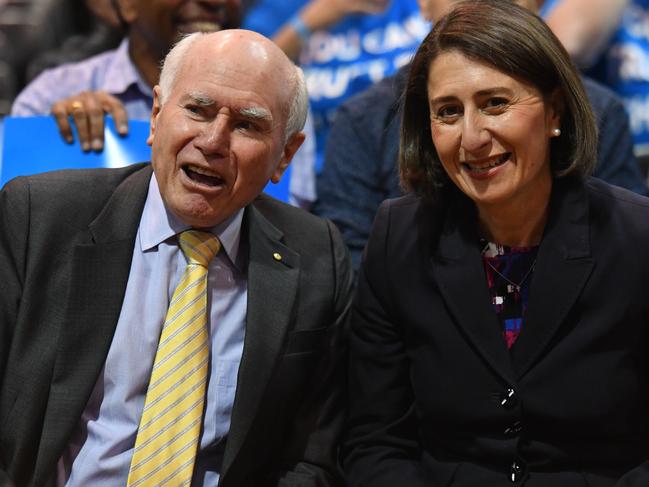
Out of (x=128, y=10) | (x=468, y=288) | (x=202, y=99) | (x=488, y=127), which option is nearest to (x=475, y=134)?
(x=488, y=127)

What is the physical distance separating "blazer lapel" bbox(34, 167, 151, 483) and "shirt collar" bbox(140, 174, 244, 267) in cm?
3

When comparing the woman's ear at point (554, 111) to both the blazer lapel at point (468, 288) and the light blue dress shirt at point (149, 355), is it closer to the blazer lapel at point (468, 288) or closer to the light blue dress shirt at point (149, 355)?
the blazer lapel at point (468, 288)

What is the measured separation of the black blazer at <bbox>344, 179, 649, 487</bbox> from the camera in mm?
2025

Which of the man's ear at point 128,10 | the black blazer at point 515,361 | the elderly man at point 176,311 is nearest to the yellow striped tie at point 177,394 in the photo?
the elderly man at point 176,311

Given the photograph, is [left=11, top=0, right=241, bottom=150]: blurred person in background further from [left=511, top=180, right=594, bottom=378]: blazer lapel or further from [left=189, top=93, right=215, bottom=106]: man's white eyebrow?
[left=511, top=180, right=594, bottom=378]: blazer lapel

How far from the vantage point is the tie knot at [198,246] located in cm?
212

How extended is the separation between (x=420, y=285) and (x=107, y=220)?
2.30 ft

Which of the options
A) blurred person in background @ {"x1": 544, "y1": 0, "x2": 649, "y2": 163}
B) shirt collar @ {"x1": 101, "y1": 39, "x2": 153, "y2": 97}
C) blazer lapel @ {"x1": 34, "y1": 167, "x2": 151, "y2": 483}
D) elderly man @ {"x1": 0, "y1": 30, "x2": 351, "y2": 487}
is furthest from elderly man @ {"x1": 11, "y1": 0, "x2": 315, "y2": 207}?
blazer lapel @ {"x1": 34, "y1": 167, "x2": 151, "y2": 483}

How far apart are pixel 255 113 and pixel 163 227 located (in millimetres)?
321

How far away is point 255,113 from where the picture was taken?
211cm

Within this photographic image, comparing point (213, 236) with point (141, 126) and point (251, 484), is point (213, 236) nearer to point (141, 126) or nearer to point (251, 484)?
point (251, 484)

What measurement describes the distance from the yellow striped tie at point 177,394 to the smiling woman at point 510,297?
401 millimetres

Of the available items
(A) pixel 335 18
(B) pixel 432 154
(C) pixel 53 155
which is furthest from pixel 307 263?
(A) pixel 335 18

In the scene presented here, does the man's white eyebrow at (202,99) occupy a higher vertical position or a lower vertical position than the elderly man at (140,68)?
higher
